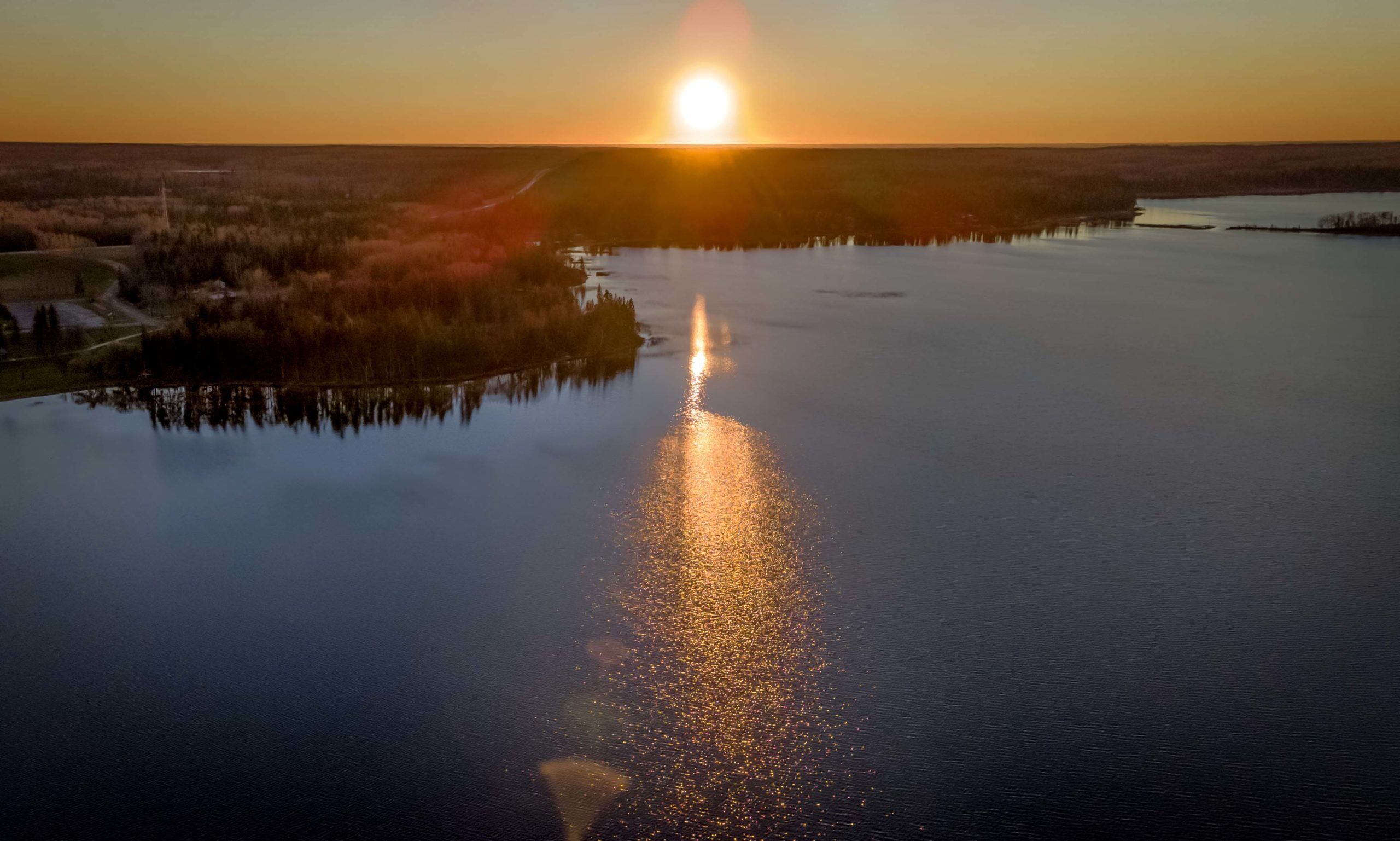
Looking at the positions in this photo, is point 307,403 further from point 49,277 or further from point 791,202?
point 791,202

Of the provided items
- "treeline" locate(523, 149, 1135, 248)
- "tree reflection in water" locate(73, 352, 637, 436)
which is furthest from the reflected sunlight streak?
"treeline" locate(523, 149, 1135, 248)

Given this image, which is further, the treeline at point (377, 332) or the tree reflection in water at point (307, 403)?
the treeline at point (377, 332)

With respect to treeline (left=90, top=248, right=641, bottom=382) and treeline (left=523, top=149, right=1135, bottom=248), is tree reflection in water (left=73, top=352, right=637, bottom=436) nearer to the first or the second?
treeline (left=90, top=248, right=641, bottom=382)

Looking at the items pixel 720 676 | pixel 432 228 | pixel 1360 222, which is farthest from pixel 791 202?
pixel 720 676

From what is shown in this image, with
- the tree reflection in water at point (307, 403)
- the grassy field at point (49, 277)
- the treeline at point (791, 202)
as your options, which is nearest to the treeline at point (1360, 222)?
the treeline at point (791, 202)

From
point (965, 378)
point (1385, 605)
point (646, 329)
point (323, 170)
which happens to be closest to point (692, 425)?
point (965, 378)

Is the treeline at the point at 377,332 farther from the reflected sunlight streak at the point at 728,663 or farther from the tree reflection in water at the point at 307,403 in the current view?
the reflected sunlight streak at the point at 728,663
